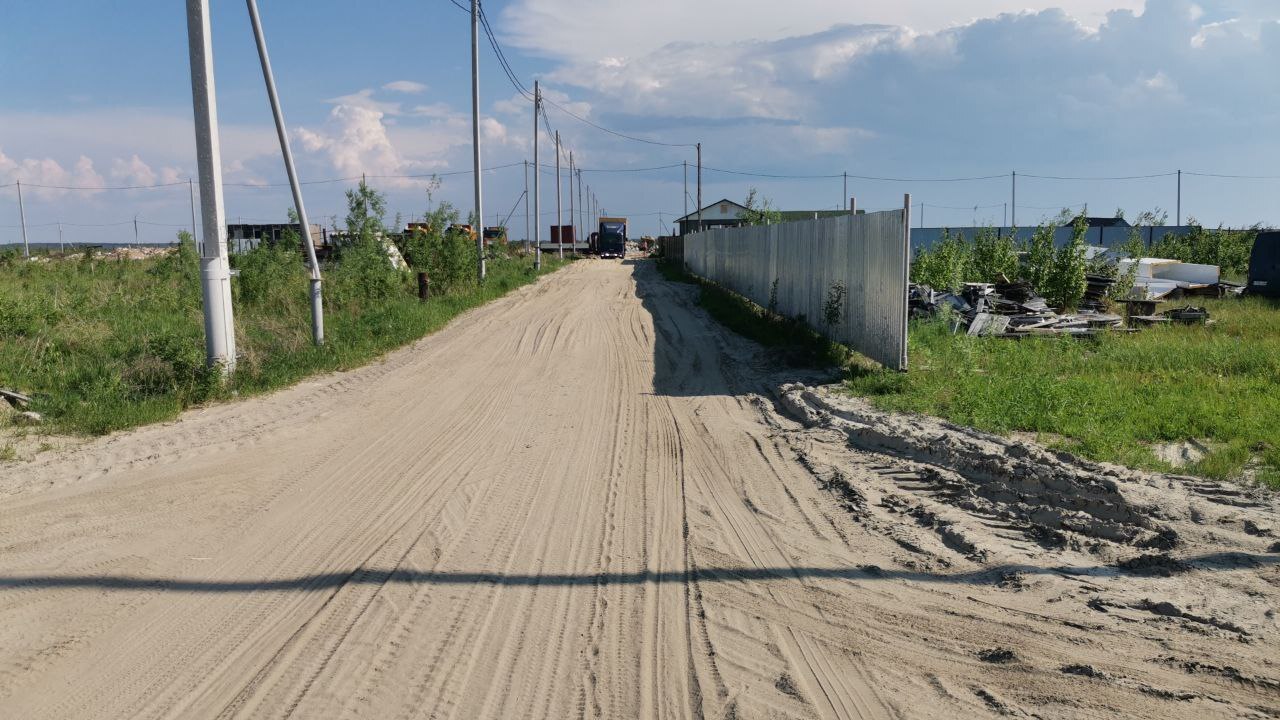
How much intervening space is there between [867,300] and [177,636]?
393 inches

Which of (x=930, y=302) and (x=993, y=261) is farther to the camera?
(x=993, y=261)

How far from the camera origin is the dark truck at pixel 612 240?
6869cm

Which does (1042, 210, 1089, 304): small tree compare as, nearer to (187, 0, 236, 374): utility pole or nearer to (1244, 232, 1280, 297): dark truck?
(1244, 232, 1280, 297): dark truck

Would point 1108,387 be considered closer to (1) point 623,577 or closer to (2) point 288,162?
(1) point 623,577

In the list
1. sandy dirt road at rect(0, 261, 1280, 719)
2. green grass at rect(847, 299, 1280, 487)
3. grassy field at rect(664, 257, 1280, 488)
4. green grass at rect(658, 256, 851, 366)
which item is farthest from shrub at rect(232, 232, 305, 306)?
green grass at rect(847, 299, 1280, 487)

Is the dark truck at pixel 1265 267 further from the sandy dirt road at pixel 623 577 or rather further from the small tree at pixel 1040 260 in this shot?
the sandy dirt road at pixel 623 577

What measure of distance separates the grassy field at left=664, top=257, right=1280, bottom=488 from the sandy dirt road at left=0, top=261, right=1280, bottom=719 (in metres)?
0.82

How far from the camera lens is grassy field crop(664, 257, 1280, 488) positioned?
7453 millimetres

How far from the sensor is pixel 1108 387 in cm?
969

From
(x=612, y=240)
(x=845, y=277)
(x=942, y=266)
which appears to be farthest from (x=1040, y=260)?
(x=612, y=240)

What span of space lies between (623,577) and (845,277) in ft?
30.5

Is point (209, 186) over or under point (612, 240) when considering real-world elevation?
under

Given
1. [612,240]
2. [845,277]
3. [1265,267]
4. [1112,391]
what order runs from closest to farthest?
[1112,391] → [845,277] → [1265,267] → [612,240]

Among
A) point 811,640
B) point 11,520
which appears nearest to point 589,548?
point 811,640
